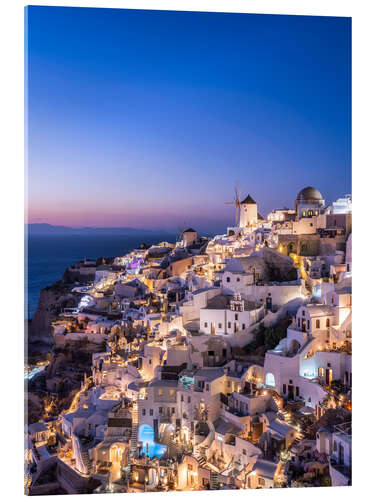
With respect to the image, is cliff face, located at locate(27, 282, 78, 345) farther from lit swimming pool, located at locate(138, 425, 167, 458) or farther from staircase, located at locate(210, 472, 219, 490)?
staircase, located at locate(210, 472, 219, 490)

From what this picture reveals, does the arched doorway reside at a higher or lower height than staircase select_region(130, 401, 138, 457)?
higher

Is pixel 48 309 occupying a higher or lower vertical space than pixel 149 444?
higher

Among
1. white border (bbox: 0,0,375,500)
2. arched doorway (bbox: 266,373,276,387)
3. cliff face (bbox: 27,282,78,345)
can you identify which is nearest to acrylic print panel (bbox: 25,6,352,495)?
arched doorway (bbox: 266,373,276,387)

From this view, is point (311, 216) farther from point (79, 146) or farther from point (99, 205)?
point (79, 146)
